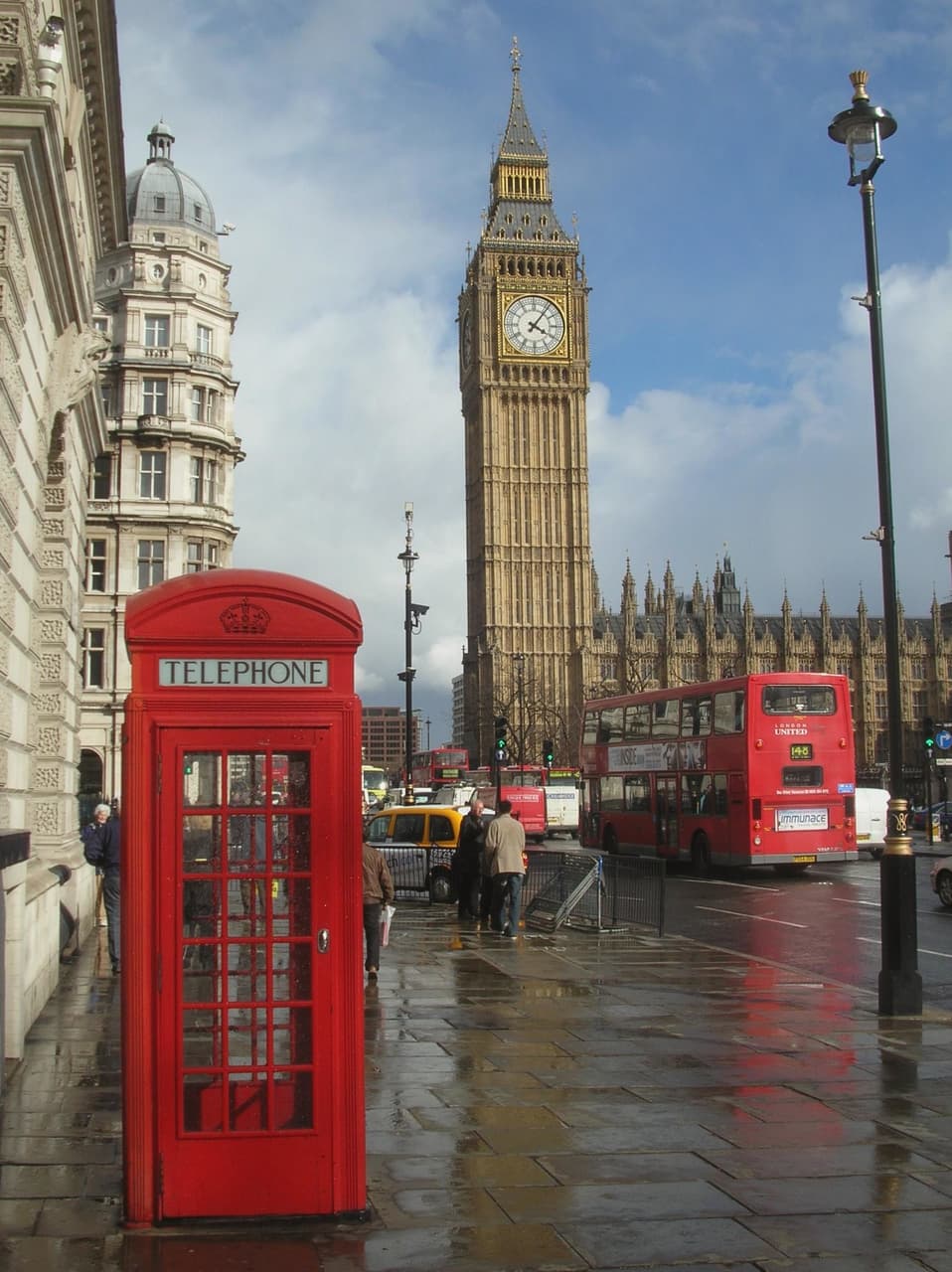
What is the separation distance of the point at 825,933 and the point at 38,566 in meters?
10.9

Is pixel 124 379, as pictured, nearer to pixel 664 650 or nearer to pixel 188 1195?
pixel 188 1195

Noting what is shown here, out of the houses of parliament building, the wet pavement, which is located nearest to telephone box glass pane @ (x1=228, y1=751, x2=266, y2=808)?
the wet pavement

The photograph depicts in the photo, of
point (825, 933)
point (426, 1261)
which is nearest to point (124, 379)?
point (825, 933)

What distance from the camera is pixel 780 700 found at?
27406 mm

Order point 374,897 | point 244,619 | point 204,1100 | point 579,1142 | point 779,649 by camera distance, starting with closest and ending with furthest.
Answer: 1. point 204,1100
2. point 244,619
3. point 579,1142
4. point 374,897
5. point 779,649

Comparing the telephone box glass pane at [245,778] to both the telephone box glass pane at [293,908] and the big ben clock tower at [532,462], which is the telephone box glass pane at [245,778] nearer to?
the telephone box glass pane at [293,908]

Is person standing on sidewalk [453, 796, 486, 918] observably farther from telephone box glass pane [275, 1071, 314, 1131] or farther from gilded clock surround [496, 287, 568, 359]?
gilded clock surround [496, 287, 568, 359]

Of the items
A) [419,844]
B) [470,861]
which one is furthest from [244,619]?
→ [419,844]

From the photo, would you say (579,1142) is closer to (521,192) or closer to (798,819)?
(798,819)

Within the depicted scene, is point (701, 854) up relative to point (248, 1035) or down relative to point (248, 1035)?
down

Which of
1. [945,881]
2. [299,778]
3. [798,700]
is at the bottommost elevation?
[945,881]

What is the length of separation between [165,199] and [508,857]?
38848 mm

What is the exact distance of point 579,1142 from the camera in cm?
670

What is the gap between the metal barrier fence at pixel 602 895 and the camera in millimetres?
17188
